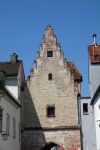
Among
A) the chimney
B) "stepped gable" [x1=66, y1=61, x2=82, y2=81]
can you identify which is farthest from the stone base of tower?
the chimney

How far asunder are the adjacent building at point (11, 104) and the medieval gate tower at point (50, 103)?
187cm

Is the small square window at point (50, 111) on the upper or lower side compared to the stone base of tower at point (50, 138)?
upper

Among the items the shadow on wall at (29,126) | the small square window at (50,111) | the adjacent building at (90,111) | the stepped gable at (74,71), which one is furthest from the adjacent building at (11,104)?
the adjacent building at (90,111)

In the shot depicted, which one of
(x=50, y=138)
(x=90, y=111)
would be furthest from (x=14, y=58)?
(x=90, y=111)

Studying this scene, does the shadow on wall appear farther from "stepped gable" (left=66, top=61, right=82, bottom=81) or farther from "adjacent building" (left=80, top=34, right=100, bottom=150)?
"stepped gable" (left=66, top=61, right=82, bottom=81)

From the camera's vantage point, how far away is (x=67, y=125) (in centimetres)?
3909

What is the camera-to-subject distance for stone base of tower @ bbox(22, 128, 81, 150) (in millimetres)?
38562

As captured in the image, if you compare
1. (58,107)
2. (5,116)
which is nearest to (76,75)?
(58,107)

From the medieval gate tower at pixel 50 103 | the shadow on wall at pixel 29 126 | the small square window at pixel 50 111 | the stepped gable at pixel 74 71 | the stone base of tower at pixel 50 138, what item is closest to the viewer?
the stone base of tower at pixel 50 138

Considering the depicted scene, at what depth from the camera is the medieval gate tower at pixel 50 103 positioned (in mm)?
39094

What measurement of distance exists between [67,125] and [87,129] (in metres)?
2.26

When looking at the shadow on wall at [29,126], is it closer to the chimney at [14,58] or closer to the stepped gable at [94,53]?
the chimney at [14,58]

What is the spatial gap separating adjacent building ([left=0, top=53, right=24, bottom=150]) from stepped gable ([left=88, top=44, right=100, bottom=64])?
26.4 ft

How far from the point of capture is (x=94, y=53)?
39.9 meters
